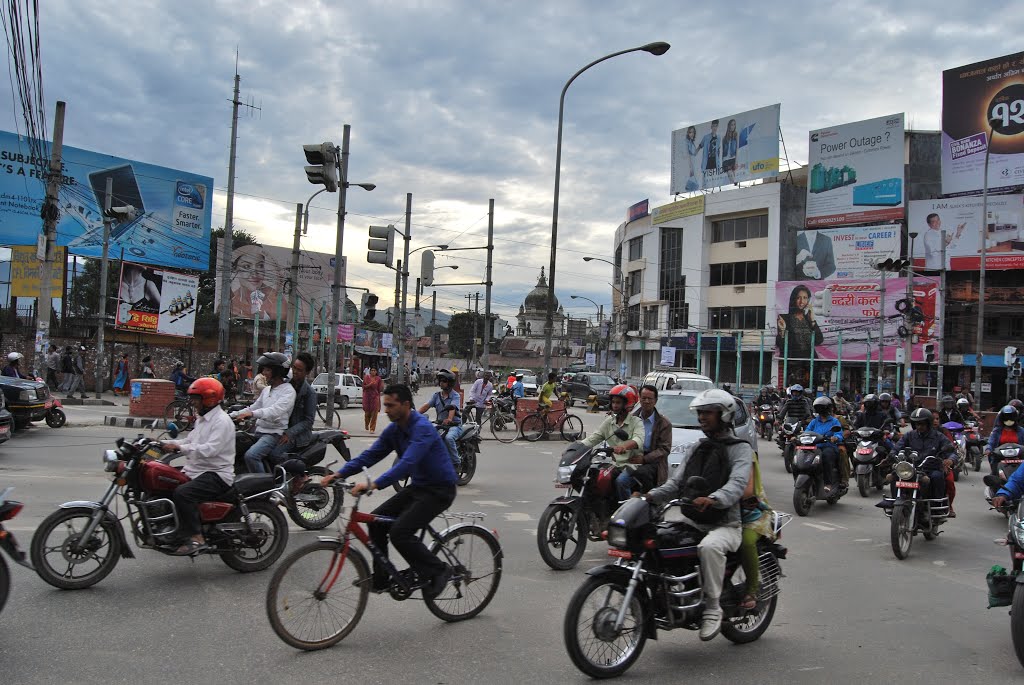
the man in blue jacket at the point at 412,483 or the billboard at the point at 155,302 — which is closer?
the man in blue jacket at the point at 412,483

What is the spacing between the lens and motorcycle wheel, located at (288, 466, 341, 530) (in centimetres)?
838

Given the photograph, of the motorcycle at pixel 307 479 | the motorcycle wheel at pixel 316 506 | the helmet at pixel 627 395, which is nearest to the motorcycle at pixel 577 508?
the helmet at pixel 627 395

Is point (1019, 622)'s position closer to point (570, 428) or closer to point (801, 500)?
point (801, 500)

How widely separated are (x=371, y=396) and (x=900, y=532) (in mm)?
13808

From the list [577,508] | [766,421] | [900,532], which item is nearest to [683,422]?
[900,532]

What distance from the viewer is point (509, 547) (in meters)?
8.05

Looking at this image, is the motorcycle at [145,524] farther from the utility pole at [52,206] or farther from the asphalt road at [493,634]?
the utility pole at [52,206]

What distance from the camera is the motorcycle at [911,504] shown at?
27.5ft

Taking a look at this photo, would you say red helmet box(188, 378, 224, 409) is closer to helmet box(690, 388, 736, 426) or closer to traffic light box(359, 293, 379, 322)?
helmet box(690, 388, 736, 426)

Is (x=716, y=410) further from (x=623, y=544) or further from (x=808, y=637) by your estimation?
(x=808, y=637)

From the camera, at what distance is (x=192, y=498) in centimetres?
606

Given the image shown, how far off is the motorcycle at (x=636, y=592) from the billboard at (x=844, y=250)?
49.4m

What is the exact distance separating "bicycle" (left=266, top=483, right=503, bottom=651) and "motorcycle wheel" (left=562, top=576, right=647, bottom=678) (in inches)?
46.7

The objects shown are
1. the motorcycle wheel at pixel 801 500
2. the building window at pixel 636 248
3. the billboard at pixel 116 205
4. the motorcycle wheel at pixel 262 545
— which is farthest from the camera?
the building window at pixel 636 248
